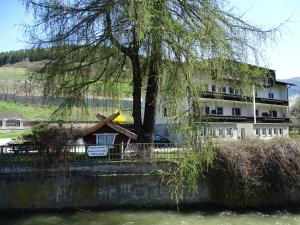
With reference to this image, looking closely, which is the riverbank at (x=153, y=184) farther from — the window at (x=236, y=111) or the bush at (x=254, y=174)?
the window at (x=236, y=111)

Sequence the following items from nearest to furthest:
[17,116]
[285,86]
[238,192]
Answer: [238,192] → [285,86] → [17,116]

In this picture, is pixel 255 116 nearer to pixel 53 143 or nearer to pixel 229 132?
pixel 229 132

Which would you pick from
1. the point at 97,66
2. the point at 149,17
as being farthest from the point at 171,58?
the point at 97,66

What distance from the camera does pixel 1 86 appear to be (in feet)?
259

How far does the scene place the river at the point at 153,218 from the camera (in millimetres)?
15758

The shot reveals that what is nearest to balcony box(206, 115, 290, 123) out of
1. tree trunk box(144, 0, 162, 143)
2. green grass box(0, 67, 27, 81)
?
tree trunk box(144, 0, 162, 143)

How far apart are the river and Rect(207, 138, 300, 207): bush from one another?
114cm

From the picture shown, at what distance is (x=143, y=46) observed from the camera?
53.1ft

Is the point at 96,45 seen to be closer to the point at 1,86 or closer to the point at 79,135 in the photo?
the point at 79,135

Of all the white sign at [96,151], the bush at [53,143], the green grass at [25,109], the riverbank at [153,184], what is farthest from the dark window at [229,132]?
the green grass at [25,109]

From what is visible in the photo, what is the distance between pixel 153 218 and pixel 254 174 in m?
5.83

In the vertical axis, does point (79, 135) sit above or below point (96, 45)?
below

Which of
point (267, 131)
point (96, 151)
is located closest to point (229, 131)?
point (267, 131)

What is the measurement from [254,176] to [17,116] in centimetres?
5482
